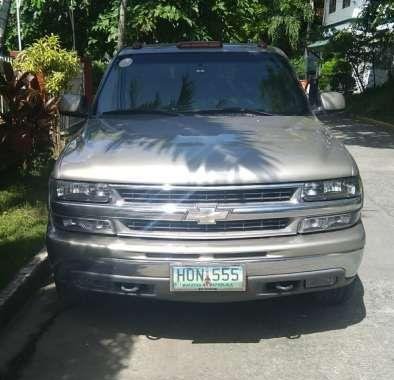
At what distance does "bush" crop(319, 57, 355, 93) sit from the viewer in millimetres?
28297

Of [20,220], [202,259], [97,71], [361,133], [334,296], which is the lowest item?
[361,133]

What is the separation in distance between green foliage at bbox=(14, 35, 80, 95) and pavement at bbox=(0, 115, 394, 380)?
231 inches

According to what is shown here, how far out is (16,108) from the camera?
310 inches

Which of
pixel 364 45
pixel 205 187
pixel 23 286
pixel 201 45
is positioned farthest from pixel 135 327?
pixel 364 45

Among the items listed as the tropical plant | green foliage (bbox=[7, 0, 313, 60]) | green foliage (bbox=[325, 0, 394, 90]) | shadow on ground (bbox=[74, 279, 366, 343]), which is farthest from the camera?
green foliage (bbox=[325, 0, 394, 90])

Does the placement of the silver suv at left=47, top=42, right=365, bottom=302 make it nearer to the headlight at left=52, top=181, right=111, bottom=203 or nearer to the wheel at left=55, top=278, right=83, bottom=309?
the headlight at left=52, top=181, right=111, bottom=203

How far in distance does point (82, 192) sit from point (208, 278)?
935mm

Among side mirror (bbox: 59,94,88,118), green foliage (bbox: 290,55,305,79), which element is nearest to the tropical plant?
side mirror (bbox: 59,94,88,118)

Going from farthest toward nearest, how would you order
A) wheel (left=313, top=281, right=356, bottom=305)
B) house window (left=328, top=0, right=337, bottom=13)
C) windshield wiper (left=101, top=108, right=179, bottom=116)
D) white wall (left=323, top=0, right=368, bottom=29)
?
house window (left=328, top=0, right=337, bottom=13) < white wall (left=323, top=0, right=368, bottom=29) < windshield wiper (left=101, top=108, right=179, bottom=116) < wheel (left=313, top=281, right=356, bottom=305)

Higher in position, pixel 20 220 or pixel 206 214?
pixel 206 214

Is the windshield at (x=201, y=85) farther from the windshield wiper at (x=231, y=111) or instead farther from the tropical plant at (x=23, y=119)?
the tropical plant at (x=23, y=119)

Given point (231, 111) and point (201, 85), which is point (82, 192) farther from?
point (201, 85)

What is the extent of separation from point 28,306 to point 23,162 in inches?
140

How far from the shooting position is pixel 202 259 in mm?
3812
